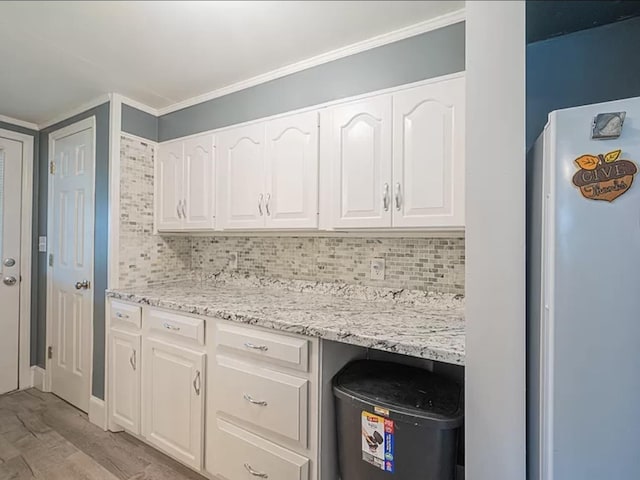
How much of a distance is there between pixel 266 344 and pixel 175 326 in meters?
0.61

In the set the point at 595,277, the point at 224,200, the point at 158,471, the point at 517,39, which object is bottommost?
the point at 158,471

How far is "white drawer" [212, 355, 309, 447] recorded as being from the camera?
127 centimetres

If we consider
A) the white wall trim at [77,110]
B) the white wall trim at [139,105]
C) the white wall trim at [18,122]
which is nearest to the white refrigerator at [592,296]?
the white wall trim at [139,105]

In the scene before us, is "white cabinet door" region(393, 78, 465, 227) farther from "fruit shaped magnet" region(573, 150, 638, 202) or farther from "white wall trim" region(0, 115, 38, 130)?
"white wall trim" region(0, 115, 38, 130)

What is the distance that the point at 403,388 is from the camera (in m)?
1.26

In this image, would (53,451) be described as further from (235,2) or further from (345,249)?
(235,2)

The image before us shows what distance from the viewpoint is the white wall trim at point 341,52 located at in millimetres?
1351

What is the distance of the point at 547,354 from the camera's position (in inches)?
34.3

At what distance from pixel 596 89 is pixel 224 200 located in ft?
6.08

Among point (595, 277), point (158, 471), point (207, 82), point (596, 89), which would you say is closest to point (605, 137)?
point (595, 277)

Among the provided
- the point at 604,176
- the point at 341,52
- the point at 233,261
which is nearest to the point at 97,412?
the point at 233,261

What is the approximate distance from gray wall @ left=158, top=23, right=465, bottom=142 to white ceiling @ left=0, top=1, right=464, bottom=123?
0.08 meters

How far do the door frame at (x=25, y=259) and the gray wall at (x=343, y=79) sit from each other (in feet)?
4.77

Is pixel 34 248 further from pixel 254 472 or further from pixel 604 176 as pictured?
pixel 604 176
